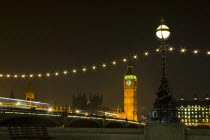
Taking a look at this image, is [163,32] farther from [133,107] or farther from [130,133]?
[133,107]

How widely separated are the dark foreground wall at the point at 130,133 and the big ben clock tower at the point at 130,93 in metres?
131

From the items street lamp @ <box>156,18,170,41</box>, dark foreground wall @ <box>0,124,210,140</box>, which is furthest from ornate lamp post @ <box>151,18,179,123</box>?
dark foreground wall @ <box>0,124,210,140</box>

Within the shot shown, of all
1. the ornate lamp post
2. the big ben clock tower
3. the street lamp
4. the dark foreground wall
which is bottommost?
the dark foreground wall

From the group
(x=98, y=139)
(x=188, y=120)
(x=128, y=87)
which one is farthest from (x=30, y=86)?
(x=98, y=139)

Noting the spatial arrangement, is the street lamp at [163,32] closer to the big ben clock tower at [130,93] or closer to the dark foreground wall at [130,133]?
the dark foreground wall at [130,133]

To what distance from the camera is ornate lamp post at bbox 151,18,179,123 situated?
13523mm

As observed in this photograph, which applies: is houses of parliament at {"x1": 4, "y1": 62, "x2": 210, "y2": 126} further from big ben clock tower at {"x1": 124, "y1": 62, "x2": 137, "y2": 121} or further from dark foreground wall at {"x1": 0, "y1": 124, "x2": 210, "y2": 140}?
dark foreground wall at {"x1": 0, "y1": 124, "x2": 210, "y2": 140}

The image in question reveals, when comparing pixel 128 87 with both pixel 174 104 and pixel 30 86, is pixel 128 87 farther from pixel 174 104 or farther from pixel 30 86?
pixel 174 104

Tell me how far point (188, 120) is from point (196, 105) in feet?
26.8

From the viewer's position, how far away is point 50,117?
5512 cm

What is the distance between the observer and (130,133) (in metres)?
14.5

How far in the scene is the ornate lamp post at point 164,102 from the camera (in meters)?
13.5

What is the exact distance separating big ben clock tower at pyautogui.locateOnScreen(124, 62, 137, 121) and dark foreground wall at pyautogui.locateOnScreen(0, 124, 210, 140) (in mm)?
131463

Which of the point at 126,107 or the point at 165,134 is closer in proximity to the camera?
the point at 165,134
